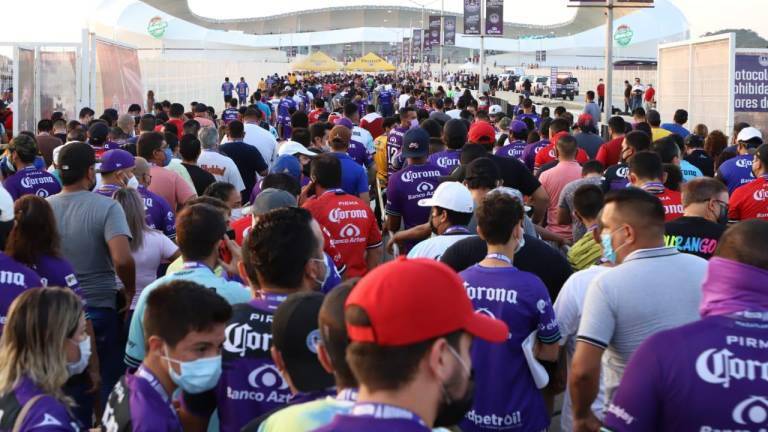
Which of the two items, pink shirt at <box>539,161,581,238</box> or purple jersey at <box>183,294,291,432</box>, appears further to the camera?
pink shirt at <box>539,161,581,238</box>

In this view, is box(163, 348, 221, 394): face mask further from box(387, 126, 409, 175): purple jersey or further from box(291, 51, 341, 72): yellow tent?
box(291, 51, 341, 72): yellow tent

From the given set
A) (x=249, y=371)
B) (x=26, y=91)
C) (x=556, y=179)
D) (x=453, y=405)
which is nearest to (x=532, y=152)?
(x=556, y=179)

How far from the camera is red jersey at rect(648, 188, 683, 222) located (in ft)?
23.5

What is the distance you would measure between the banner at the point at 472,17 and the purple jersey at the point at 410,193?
1058 inches

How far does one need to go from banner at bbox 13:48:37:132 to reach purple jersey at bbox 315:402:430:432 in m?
16.1

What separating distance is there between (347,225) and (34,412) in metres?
3.64

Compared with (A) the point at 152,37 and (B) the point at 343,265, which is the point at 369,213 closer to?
(B) the point at 343,265

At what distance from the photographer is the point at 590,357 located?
A: 155 inches

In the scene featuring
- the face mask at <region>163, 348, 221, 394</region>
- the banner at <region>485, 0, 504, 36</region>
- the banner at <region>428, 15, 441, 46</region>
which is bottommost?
the face mask at <region>163, 348, 221, 394</region>

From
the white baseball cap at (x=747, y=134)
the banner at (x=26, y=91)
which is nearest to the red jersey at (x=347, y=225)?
the white baseball cap at (x=747, y=134)

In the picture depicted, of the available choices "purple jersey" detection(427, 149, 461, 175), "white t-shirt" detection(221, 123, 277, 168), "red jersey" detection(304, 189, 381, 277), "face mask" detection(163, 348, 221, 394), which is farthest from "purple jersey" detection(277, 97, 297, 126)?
"face mask" detection(163, 348, 221, 394)

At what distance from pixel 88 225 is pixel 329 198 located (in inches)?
64.6

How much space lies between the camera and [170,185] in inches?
326

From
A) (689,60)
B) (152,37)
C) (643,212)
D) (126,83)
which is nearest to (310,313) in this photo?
(643,212)
